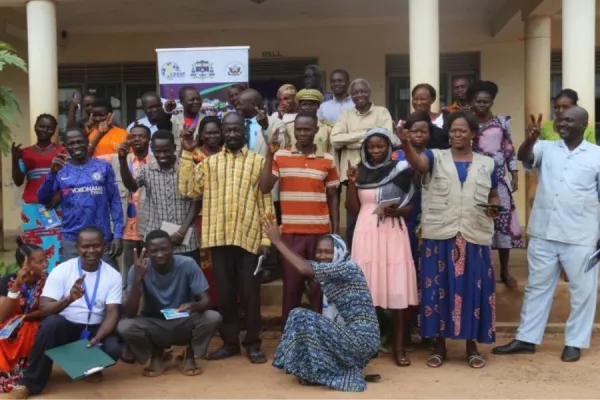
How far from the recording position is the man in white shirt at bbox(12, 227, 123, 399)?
423cm

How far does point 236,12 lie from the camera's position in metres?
8.66

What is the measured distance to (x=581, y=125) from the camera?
4641 millimetres

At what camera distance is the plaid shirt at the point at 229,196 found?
4.74 m

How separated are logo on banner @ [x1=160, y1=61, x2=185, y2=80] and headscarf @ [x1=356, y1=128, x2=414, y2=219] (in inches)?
77.4

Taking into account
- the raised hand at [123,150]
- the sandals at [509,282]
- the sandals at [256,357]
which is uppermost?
the raised hand at [123,150]

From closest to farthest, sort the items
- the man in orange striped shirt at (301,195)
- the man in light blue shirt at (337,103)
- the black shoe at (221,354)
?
the man in orange striped shirt at (301,195)
the black shoe at (221,354)
the man in light blue shirt at (337,103)

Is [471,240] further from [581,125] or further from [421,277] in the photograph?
[581,125]

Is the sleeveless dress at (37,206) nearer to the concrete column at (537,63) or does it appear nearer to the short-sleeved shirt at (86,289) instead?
the short-sleeved shirt at (86,289)

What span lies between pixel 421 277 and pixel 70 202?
2479 millimetres

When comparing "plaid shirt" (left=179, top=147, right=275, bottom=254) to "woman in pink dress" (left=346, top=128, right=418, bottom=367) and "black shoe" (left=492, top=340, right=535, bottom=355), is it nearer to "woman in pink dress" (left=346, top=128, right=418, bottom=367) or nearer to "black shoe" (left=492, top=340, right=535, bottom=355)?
"woman in pink dress" (left=346, top=128, right=418, bottom=367)

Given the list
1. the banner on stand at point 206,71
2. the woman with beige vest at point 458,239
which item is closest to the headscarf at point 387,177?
the woman with beige vest at point 458,239

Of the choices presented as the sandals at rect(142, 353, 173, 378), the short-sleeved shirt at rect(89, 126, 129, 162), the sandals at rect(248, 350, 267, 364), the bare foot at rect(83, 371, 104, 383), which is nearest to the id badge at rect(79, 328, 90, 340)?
the bare foot at rect(83, 371, 104, 383)

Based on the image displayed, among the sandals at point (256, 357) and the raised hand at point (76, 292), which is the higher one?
the raised hand at point (76, 292)

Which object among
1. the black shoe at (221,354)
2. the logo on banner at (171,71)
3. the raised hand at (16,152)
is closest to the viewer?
the black shoe at (221,354)
